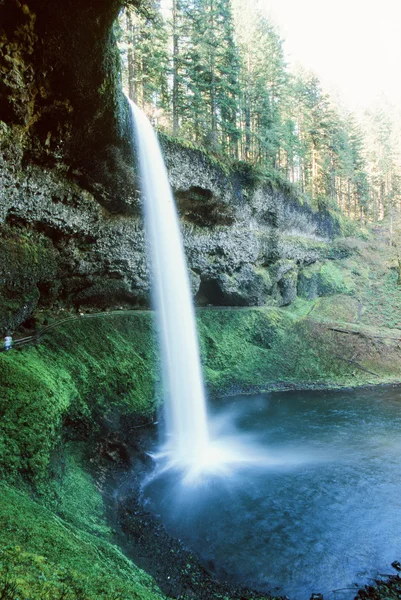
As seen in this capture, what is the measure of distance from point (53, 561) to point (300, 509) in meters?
6.88

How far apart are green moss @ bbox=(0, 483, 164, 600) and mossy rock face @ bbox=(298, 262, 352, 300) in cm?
2503

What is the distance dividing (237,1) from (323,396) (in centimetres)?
3357

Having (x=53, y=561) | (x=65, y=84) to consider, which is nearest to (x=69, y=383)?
(x=53, y=561)

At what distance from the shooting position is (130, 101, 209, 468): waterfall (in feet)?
45.1

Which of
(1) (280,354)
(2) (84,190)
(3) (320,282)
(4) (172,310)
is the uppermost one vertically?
(2) (84,190)

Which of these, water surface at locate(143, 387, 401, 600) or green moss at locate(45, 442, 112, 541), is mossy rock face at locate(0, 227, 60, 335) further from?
water surface at locate(143, 387, 401, 600)

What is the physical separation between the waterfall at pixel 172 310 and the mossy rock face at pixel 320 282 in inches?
515

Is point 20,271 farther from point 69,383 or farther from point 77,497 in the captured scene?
point 77,497

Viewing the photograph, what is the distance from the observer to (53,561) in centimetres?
388

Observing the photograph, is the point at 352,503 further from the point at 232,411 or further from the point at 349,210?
the point at 349,210

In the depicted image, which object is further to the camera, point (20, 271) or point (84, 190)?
point (84, 190)

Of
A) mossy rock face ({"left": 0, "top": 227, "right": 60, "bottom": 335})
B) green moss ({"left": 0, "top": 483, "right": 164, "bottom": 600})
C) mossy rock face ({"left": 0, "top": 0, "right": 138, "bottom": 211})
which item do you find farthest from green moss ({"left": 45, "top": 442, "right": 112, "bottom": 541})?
mossy rock face ({"left": 0, "top": 0, "right": 138, "bottom": 211})

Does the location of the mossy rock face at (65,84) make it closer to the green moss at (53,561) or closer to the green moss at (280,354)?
the green moss at (53,561)

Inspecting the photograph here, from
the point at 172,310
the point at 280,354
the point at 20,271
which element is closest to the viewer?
the point at 20,271
